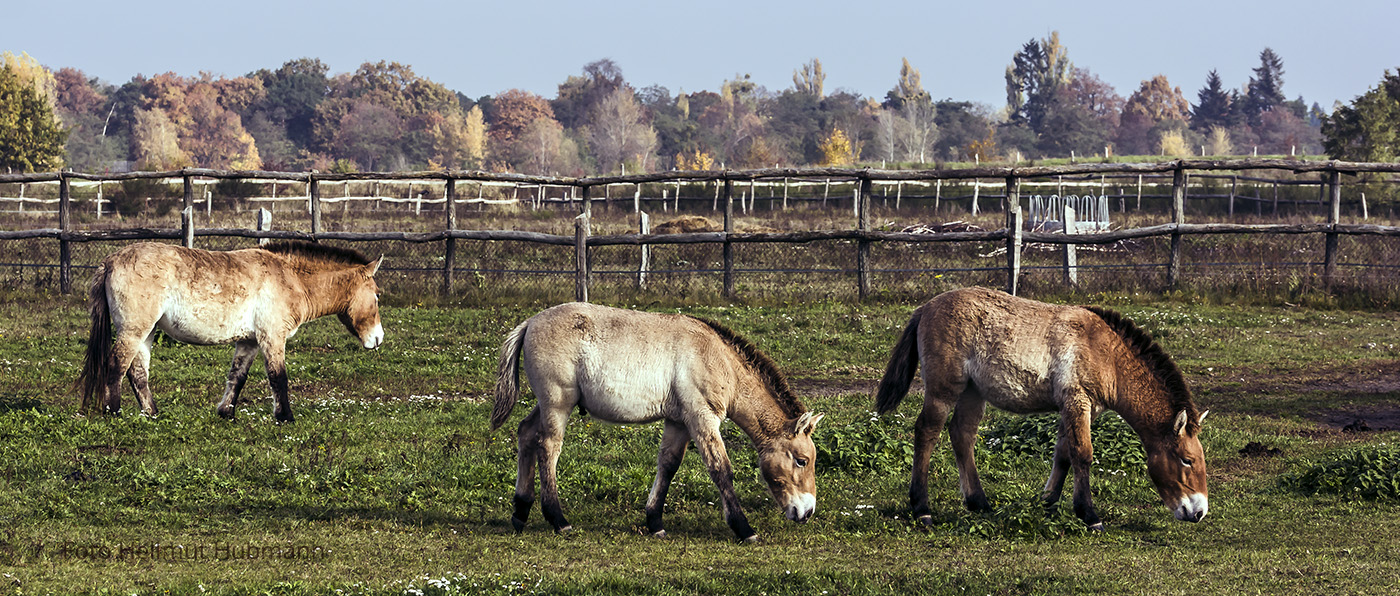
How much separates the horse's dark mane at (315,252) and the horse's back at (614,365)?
5040mm

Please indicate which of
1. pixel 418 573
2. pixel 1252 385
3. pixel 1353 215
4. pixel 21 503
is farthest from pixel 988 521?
pixel 1353 215

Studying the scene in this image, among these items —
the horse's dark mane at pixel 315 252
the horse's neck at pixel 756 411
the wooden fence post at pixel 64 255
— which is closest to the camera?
the horse's neck at pixel 756 411

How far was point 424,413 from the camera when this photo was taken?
11.2 m

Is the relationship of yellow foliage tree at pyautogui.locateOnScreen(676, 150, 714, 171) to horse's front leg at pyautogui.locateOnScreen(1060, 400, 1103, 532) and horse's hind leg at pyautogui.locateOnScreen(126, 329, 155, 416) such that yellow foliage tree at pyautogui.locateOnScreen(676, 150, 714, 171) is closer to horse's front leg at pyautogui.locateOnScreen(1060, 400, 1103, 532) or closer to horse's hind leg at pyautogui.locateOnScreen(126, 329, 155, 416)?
horse's hind leg at pyautogui.locateOnScreen(126, 329, 155, 416)

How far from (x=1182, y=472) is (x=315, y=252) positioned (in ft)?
27.1

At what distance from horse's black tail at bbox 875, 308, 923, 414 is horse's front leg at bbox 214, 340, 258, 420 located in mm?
6042

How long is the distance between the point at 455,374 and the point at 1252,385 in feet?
30.0

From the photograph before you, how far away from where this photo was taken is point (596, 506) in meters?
8.22

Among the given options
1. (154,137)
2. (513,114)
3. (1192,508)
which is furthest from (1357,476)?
(513,114)

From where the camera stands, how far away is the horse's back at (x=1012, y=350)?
785 cm

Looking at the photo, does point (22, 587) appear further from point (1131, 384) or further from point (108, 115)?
point (108, 115)

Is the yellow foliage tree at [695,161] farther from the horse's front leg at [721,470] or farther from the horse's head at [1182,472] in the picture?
the horse's front leg at [721,470]

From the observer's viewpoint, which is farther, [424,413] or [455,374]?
[455,374]

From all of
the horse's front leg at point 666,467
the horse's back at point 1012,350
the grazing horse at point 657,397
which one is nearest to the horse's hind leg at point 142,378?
the grazing horse at point 657,397
